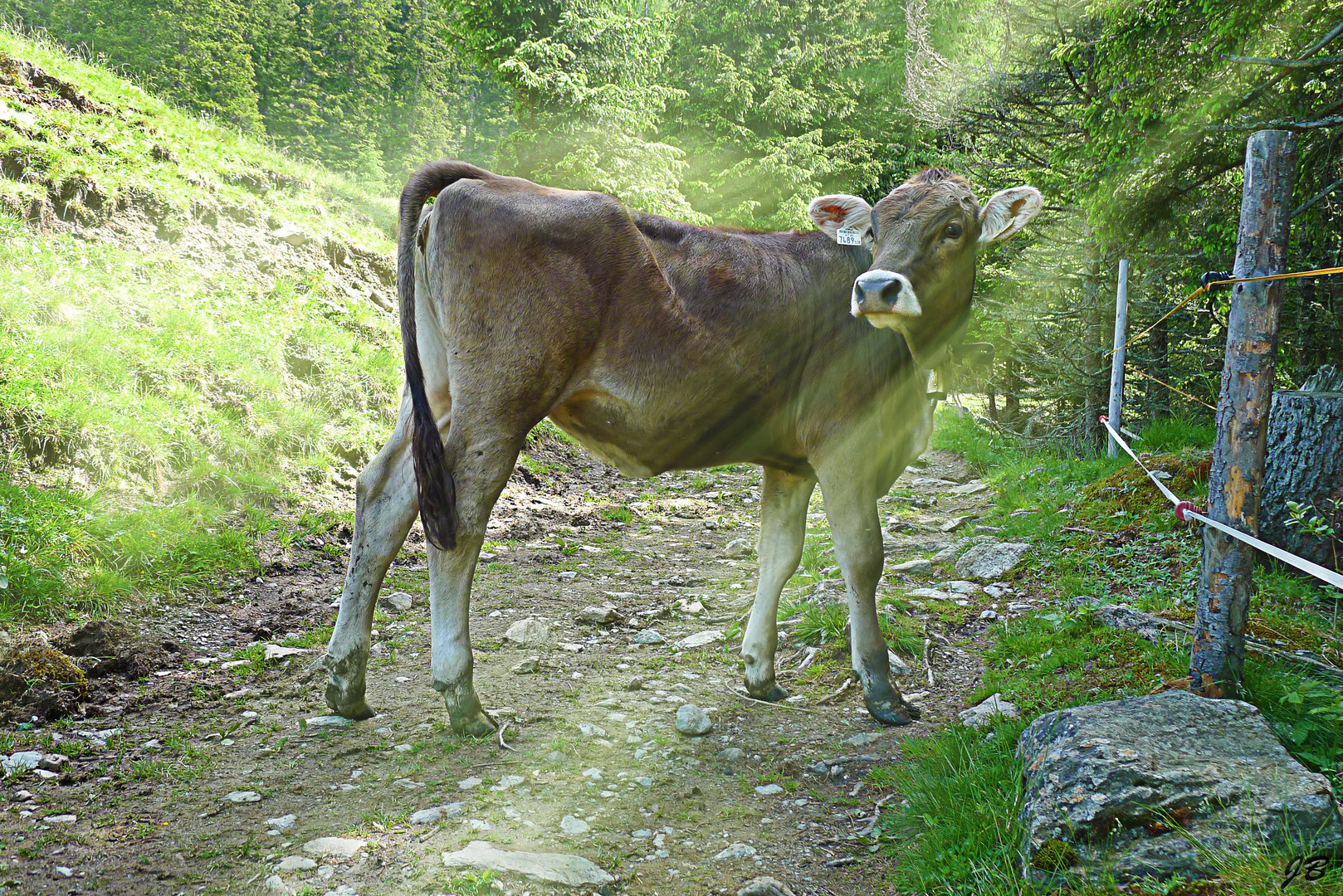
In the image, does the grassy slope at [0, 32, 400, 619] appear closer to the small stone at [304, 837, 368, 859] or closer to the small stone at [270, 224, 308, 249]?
the small stone at [270, 224, 308, 249]

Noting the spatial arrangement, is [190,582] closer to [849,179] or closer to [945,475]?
[945,475]

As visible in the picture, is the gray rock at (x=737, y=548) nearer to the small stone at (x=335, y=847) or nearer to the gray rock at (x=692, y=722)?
the gray rock at (x=692, y=722)

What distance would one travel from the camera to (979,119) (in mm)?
12711

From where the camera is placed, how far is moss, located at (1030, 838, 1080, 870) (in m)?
2.28

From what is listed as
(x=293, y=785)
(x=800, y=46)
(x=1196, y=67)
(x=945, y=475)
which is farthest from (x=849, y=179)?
(x=293, y=785)

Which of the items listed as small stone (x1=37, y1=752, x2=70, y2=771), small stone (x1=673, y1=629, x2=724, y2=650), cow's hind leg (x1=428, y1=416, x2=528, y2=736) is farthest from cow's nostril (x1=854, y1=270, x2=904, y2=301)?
small stone (x1=37, y1=752, x2=70, y2=771)

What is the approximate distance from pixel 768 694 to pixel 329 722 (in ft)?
7.37

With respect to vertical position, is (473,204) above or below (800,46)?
below

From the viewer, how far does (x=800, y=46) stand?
27.1 m

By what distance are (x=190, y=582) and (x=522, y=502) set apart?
144 inches

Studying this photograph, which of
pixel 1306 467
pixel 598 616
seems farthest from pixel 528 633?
pixel 1306 467

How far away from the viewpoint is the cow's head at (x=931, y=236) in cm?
402

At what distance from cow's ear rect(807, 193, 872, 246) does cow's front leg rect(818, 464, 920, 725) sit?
1264mm

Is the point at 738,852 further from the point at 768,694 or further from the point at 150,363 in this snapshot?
the point at 150,363
